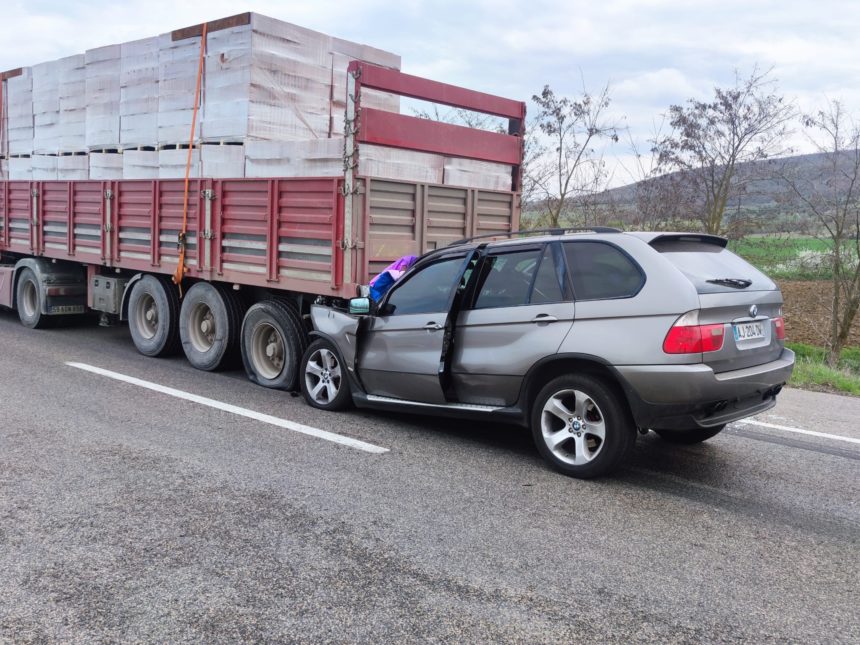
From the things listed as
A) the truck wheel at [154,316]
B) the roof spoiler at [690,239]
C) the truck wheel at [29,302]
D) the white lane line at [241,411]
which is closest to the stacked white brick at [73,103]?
the truck wheel at [29,302]

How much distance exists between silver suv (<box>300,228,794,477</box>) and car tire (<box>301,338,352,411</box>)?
59cm

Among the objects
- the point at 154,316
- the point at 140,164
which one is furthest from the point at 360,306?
the point at 140,164

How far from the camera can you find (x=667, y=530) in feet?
13.9

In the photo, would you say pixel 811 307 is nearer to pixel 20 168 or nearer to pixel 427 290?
pixel 427 290

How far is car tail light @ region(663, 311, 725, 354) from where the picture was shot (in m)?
4.56

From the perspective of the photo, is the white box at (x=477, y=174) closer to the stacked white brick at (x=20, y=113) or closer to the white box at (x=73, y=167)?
the white box at (x=73, y=167)

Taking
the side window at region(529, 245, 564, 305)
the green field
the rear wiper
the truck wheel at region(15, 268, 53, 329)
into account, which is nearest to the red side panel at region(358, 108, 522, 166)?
the side window at region(529, 245, 564, 305)

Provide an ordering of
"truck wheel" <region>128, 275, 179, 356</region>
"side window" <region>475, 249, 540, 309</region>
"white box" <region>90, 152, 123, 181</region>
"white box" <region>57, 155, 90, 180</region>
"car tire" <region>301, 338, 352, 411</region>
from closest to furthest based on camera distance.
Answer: "side window" <region>475, 249, 540, 309</region>
"car tire" <region>301, 338, 352, 411</region>
"truck wheel" <region>128, 275, 179, 356</region>
"white box" <region>90, 152, 123, 181</region>
"white box" <region>57, 155, 90, 180</region>

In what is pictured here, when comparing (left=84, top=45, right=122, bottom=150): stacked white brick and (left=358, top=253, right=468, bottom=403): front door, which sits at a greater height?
(left=84, top=45, right=122, bottom=150): stacked white brick

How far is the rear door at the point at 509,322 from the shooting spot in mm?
5148

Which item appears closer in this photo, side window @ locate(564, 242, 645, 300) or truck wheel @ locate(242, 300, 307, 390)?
side window @ locate(564, 242, 645, 300)

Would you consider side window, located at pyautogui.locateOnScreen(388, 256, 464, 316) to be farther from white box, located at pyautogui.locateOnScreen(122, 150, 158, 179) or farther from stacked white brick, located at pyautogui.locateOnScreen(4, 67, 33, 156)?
stacked white brick, located at pyautogui.locateOnScreen(4, 67, 33, 156)

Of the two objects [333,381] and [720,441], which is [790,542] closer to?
[720,441]

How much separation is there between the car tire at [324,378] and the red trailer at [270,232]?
54 centimetres
